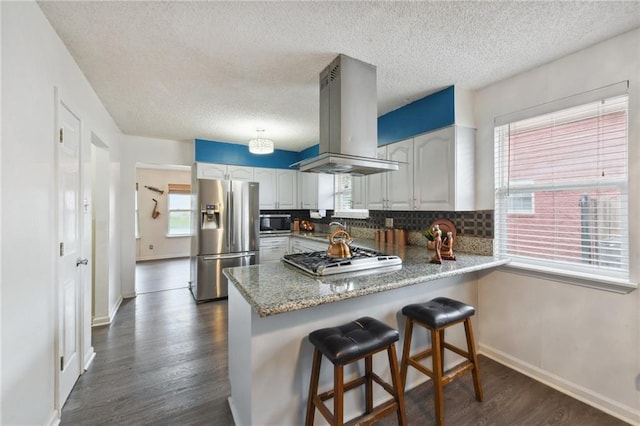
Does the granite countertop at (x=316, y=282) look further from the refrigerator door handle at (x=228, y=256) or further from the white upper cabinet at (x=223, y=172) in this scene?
the white upper cabinet at (x=223, y=172)

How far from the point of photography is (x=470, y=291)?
244 cm

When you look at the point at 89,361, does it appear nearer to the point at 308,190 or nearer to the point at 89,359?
the point at 89,359

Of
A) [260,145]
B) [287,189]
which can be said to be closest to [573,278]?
[260,145]

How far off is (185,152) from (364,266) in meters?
3.91

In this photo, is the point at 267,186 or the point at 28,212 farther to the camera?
the point at 267,186

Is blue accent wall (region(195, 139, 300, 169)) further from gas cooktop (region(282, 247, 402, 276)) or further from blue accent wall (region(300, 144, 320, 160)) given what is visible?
gas cooktop (region(282, 247, 402, 276))

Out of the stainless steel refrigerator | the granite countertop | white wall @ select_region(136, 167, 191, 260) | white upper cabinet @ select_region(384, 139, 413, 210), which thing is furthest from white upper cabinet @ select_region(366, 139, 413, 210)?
white wall @ select_region(136, 167, 191, 260)

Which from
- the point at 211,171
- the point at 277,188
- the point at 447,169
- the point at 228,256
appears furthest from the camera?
the point at 277,188

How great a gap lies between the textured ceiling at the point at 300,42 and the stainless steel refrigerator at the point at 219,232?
4.91 feet

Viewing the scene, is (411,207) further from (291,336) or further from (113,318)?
(113,318)

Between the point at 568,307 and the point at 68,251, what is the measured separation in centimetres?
372

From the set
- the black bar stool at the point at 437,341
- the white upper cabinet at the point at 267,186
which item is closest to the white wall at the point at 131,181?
the white upper cabinet at the point at 267,186

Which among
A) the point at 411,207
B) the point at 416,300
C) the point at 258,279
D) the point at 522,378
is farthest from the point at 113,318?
the point at 522,378

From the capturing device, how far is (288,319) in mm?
1492
